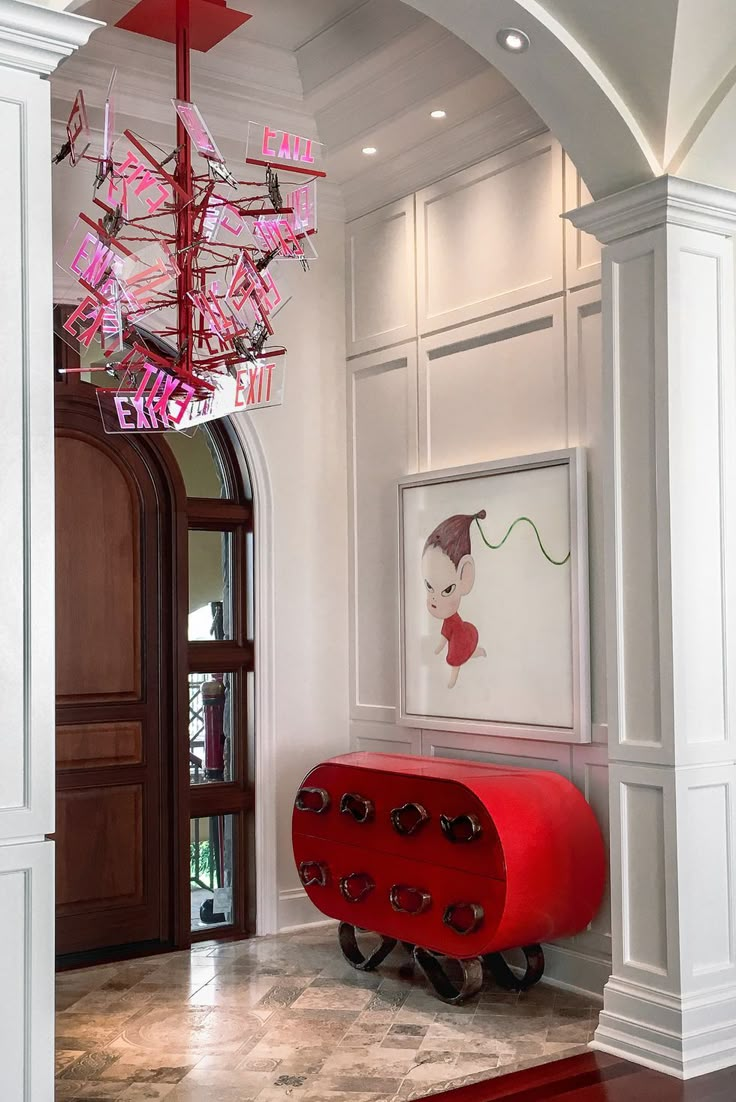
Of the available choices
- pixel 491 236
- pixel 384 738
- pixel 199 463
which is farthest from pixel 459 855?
pixel 491 236

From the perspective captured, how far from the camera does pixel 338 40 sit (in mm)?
4707

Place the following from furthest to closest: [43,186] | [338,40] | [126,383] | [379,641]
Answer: [379,641], [338,40], [126,383], [43,186]

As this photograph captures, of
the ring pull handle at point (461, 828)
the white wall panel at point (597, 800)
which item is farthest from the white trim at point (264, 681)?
the white wall panel at point (597, 800)

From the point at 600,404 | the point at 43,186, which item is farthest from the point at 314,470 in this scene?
the point at 43,186

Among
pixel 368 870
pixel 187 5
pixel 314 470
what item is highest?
pixel 187 5

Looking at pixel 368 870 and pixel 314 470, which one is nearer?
pixel 368 870

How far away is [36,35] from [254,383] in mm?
1320

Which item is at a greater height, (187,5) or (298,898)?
(187,5)

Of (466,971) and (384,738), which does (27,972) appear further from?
(384,738)

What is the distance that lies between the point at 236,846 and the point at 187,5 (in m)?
3.57

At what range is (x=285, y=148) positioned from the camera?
3.30m

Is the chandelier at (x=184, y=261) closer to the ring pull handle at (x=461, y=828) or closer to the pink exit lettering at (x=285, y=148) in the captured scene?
the pink exit lettering at (x=285, y=148)

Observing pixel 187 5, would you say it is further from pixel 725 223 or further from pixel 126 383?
pixel 725 223

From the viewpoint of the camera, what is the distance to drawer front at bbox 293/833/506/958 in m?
4.02
